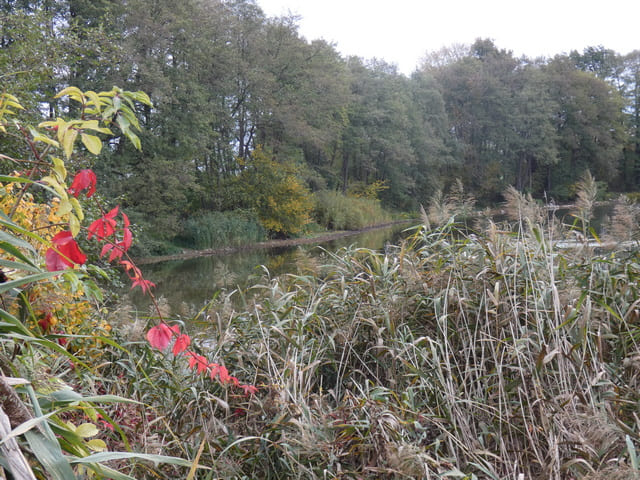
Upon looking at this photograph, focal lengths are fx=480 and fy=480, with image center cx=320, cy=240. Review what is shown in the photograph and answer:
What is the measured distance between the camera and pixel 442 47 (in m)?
36.2

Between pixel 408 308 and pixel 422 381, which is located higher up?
pixel 408 308

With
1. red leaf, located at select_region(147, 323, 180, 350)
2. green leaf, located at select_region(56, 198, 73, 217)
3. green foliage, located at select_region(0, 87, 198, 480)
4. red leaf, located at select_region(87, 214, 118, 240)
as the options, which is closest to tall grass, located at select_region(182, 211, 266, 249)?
green foliage, located at select_region(0, 87, 198, 480)

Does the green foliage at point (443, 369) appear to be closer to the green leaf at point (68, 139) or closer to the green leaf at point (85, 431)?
the green leaf at point (85, 431)

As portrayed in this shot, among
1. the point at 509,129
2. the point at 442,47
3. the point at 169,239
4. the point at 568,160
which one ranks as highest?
the point at 442,47

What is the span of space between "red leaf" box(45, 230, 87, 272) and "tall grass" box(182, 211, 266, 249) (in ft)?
47.1

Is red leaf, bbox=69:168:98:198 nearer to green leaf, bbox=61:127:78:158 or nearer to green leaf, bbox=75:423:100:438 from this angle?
green leaf, bbox=61:127:78:158

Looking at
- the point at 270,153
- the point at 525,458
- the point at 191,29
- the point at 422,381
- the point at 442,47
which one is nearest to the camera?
the point at 525,458

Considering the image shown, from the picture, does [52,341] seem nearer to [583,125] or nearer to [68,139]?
[68,139]

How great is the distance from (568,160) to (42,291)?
1376 inches

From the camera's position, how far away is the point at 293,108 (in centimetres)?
1842

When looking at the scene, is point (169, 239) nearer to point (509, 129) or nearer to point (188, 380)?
point (188, 380)

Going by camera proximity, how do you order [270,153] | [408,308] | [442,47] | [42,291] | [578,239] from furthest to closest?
[442,47] → [270,153] → [578,239] → [408,308] → [42,291]

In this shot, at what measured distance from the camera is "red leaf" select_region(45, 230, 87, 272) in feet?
3.07

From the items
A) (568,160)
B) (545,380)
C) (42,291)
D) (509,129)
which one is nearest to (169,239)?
(42,291)
